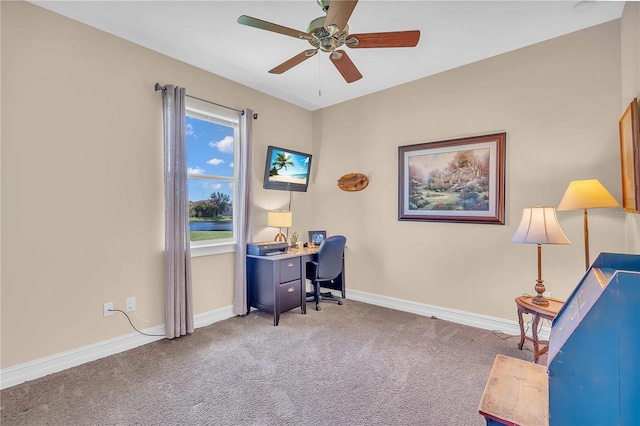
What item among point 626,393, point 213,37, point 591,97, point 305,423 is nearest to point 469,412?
point 305,423

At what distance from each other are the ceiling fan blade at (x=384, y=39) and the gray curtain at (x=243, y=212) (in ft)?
5.87

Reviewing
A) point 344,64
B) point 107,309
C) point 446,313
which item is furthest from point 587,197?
point 107,309

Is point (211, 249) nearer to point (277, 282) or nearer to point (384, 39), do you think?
point (277, 282)

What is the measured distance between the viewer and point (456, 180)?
10.5ft

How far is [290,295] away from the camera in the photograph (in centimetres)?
334

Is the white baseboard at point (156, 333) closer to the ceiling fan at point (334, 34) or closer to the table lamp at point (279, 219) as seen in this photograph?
the table lamp at point (279, 219)

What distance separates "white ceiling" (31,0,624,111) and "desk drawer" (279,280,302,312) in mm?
2359

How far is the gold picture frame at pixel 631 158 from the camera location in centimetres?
170

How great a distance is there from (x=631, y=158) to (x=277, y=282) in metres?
2.94

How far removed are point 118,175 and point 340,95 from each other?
8.95 ft

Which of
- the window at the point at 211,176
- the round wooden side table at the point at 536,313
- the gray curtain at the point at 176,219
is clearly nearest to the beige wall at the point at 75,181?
the gray curtain at the point at 176,219

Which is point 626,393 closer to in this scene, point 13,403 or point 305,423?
point 305,423

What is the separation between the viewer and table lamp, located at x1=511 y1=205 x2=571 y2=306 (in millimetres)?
2234

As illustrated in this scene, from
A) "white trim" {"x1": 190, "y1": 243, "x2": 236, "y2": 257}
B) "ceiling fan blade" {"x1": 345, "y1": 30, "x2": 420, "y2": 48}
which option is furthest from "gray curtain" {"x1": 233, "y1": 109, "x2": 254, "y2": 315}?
"ceiling fan blade" {"x1": 345, "y1": 30, "x2": 420, "y2": 48}
